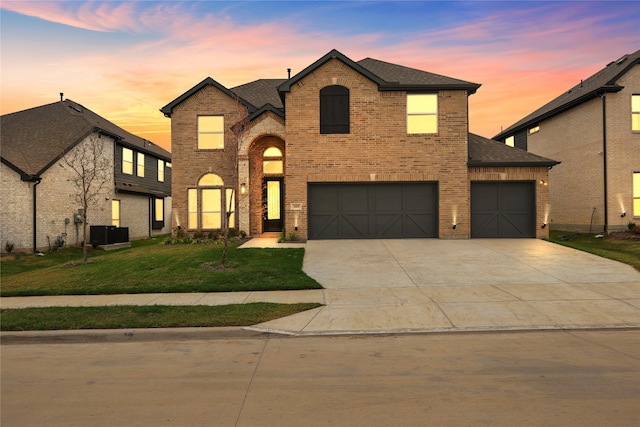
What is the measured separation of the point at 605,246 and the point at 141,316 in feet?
63.1

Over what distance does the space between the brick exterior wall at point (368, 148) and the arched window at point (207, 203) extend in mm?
5094

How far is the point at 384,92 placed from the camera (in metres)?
17.9

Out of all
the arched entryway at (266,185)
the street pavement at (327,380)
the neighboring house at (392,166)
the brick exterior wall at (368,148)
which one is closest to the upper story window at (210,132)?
the arched entryway at (266,185)

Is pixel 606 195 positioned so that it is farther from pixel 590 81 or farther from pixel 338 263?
pixel 338 263

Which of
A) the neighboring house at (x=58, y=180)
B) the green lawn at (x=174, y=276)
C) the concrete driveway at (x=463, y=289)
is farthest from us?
the neighboring house at (x=58, y=180)

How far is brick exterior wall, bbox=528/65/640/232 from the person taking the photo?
66.8 ft

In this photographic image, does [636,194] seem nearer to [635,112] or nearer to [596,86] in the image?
[635,112]

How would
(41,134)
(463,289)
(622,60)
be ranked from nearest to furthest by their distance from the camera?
(463,289) → (41,134) → (622,60)

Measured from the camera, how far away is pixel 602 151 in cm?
2069

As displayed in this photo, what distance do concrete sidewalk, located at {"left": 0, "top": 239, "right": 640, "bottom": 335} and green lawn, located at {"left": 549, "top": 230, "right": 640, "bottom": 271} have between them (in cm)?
68

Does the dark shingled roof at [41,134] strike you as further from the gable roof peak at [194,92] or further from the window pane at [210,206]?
the window pane at [210,206]

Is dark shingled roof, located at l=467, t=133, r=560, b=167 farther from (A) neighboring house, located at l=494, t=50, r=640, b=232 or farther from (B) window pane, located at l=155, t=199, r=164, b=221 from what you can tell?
(B) window pane, located at l=155, t=199, r=164, b=221

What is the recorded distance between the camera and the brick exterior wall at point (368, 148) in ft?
58.0

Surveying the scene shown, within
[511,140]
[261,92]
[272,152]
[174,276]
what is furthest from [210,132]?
[511,140]
